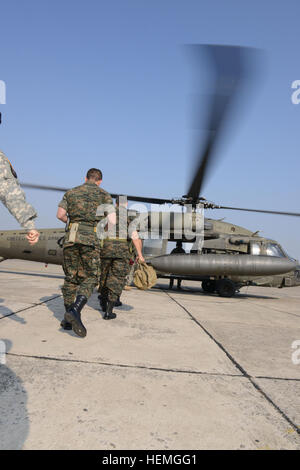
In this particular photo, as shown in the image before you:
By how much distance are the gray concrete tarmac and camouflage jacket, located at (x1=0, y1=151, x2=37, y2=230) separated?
99 cm

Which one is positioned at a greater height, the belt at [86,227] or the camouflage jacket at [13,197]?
the camouflage jacket at [13,197]

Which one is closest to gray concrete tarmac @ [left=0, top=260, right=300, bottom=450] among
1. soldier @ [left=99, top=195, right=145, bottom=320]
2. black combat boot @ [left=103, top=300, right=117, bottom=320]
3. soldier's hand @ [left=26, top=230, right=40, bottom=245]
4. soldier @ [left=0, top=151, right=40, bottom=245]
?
black combat boot @ [left=103, top=300, right=117, bottom=320]

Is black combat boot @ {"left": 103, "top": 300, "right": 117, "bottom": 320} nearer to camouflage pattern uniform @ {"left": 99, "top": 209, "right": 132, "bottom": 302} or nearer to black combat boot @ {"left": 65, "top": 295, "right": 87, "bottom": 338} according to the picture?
camouflage pattern uniform @ {"left": 99, "top": 209, "right": 132, "bottom": 302}

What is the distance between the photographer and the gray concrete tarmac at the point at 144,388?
1.39 metres

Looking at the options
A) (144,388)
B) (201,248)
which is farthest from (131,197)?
(144,388)

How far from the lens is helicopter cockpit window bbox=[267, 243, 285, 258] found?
9.27m

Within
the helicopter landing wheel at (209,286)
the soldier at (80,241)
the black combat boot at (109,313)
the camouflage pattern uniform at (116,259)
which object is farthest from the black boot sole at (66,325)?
the helicopter landing wheel at (209,286)

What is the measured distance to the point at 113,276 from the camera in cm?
418

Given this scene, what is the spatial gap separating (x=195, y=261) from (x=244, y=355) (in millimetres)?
5297

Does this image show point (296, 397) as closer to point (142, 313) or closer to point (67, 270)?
point (67, 270)

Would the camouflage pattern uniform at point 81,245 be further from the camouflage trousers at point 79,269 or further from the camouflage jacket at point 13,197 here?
the camouflage jacket at point 13,197

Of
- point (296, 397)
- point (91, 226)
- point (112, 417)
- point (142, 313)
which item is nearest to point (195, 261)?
point (142, 313)

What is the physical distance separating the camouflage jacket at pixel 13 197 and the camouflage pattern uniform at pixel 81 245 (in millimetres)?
969
